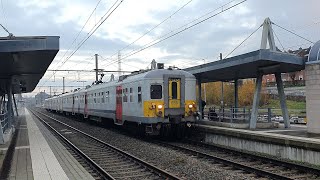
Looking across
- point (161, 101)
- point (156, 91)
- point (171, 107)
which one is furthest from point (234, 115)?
point (156, 91)

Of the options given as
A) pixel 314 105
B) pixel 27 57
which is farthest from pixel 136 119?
pixel 314 105

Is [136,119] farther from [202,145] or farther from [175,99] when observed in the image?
[202,145]

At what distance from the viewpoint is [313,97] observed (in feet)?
47.7

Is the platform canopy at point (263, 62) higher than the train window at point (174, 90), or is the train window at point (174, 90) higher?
the platform canopy at point (263, 62)

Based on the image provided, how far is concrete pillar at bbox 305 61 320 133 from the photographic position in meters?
14.3

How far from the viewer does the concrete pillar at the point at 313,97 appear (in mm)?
14305

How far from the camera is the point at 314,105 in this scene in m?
14.4

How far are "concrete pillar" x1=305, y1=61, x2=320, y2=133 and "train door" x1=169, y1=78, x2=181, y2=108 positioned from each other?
5463 millimetres

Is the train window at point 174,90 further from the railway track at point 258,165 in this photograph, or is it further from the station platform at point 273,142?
the railway track at point 258,165

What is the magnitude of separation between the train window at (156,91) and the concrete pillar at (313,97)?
6.06 metres

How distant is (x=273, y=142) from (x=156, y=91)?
5760 millimetres

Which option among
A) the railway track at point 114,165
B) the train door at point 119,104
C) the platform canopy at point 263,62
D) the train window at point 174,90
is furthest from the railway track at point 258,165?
the train door at point 119,104

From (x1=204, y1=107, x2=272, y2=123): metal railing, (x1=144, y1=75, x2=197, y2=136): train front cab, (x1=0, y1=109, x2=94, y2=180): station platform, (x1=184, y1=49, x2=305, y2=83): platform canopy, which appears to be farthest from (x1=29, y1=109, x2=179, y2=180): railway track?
(x1=204, y1=107, x2=272, y2=123): metal railing

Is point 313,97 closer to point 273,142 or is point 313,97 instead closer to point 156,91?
point 273,142
